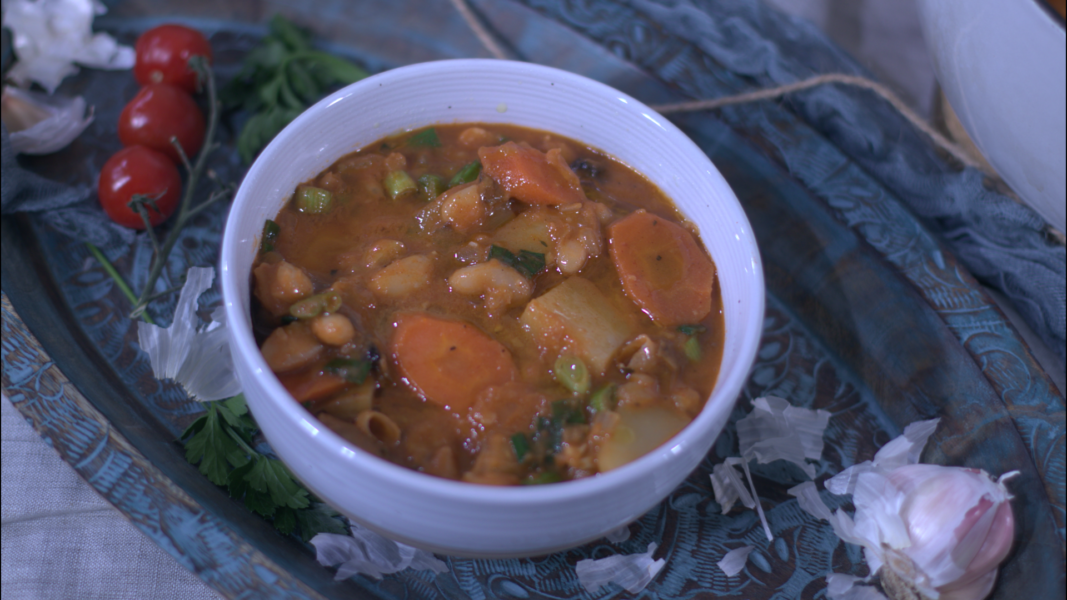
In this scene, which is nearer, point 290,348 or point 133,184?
point 290,348

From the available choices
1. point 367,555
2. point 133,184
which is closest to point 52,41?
point 133,184

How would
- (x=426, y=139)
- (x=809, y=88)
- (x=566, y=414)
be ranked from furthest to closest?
(x=809, y=88) < (x=426, y=139) < (x=566, y=414)

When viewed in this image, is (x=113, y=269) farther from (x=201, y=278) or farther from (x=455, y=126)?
(x=455, y=126)

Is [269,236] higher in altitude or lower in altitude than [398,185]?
lower

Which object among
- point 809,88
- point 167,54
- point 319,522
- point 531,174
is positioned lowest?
point 319,522

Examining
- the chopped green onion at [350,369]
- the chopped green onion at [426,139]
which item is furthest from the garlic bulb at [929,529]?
the chopped green onion at [426,139]

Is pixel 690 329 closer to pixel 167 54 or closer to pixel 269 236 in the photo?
pixel 269 236
